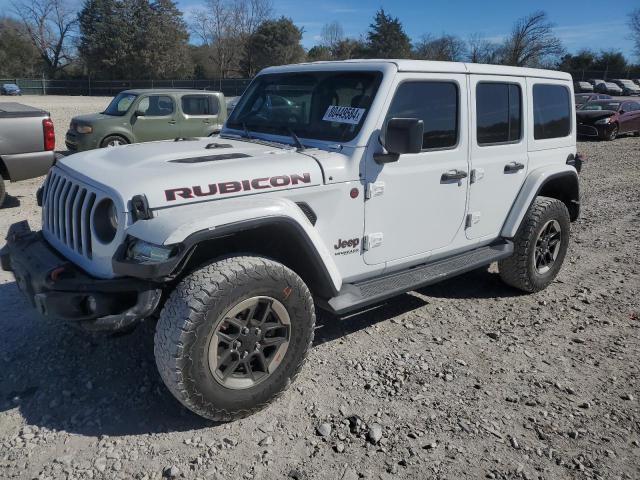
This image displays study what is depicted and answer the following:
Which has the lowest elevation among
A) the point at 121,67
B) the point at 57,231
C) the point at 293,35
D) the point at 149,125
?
the point at 57,231

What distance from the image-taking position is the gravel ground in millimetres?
2801

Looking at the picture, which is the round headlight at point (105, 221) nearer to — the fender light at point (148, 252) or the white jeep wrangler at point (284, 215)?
the white jeep wrangler at point (284, 215)

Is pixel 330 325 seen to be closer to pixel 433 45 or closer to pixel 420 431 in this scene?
pixel 420 431

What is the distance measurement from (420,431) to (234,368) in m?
1.12

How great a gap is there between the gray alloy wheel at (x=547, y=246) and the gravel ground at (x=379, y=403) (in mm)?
401

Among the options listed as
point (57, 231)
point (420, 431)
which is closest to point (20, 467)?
point (57, 231)

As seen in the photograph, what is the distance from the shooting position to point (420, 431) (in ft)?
10.1

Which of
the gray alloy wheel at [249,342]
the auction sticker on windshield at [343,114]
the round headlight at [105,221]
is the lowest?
the gray alloy wheel at [249,342]

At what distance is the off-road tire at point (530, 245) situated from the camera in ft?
15.8

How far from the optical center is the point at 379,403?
10.9ft

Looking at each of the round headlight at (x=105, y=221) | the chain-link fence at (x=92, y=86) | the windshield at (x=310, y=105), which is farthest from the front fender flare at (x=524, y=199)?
the chain-link fence at (x=92, y=86)

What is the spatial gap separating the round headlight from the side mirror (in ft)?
5.48

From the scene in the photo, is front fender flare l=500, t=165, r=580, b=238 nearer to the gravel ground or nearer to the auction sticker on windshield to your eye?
the gravel ground

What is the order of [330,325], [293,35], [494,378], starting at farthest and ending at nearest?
[293,35] → [330,325] → [494,378]
